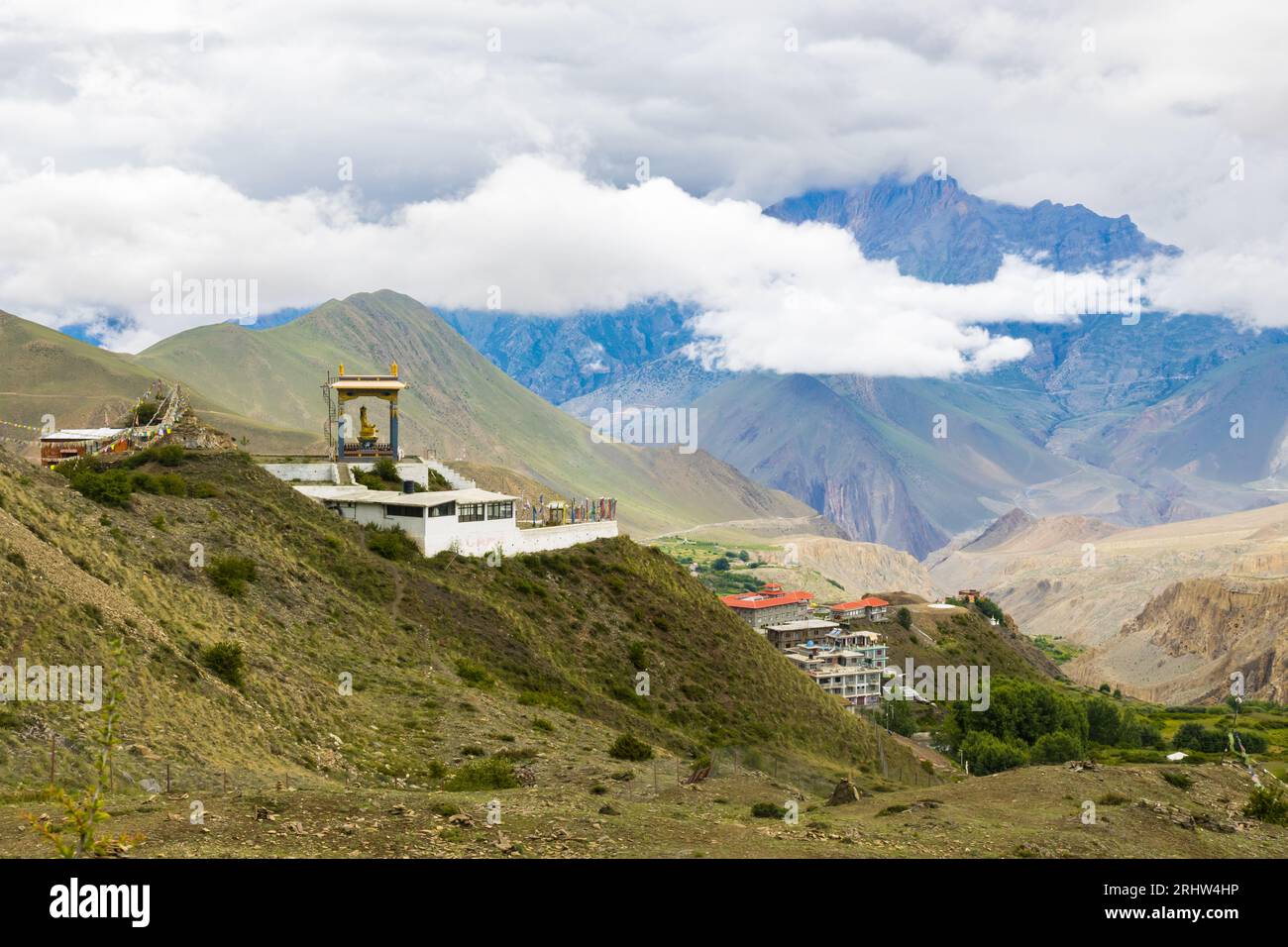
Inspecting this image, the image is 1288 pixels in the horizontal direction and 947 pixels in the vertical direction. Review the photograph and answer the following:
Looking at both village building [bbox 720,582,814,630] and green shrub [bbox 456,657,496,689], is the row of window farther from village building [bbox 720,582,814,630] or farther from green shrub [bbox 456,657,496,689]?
village building [bbox 720,582,814,630]

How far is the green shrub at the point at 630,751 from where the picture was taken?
33.2 m

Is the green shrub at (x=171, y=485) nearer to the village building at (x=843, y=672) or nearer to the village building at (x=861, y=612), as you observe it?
the village building at (x=843, y=672)

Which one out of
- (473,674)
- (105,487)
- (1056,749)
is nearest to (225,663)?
(473,674)

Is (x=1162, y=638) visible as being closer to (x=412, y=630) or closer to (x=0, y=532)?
(x=412, y=630)

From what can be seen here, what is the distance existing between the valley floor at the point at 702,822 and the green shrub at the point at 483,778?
1.35m

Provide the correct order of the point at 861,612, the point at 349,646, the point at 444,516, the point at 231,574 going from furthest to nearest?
the point at 861,612
the point at 444,516
the point at 231,574
the point at 349,646

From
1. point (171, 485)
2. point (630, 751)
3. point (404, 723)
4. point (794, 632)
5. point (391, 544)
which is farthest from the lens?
point (794, 632)

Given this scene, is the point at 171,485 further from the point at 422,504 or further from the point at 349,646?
the point at 349,646

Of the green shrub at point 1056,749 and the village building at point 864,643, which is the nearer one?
the green shrub at point 1056,749

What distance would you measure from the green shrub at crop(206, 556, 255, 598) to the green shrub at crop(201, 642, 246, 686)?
25.5 ft

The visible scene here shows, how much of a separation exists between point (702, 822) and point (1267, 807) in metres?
14.8

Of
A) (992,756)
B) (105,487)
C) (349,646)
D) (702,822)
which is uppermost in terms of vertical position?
(105,487)

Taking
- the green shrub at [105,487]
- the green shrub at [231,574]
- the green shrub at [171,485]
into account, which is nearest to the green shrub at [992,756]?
the green shrub at [231,574]

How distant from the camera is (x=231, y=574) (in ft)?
129
